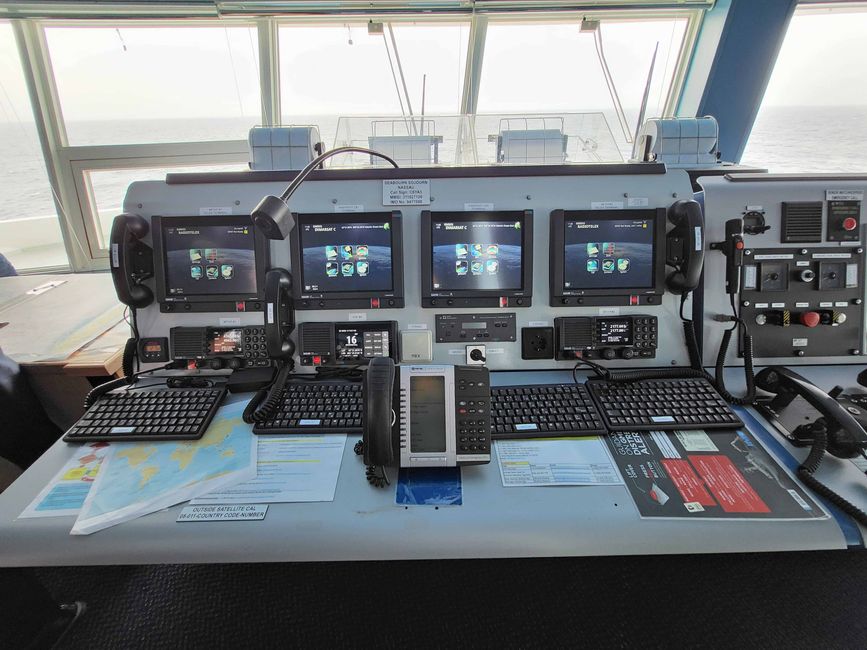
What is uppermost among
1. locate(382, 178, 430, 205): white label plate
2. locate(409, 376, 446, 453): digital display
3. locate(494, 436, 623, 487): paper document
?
locate(382, 178, 430, 205): white label plate

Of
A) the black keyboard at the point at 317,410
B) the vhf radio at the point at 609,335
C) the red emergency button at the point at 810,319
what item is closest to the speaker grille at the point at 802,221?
the red emergency button at the point at 810,319

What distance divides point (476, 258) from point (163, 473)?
0.96m

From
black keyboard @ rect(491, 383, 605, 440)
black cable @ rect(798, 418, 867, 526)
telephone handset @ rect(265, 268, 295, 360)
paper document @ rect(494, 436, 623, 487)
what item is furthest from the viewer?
telephone handset @ rect(265, 268, 295, 360)

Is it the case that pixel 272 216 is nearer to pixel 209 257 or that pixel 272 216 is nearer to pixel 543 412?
pixel 209 257

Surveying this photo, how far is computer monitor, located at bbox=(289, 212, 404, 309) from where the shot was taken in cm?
140

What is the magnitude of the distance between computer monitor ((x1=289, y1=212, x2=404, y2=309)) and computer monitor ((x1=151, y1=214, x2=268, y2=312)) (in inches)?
4.7

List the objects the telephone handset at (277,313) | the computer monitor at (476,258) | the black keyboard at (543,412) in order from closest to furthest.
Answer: the black keyboard at (543,412)
the telephone handset at (277,313)
the computer monitor at (476,258)

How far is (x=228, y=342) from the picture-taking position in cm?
143

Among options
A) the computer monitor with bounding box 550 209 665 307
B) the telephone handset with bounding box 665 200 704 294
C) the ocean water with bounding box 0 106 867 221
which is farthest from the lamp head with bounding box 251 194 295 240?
the ocean water with bounding box 0 106 867 221

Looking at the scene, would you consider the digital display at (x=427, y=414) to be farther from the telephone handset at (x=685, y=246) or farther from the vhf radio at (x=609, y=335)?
the telephone handset at (x=685, y=246)

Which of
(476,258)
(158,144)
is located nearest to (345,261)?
(476,258)

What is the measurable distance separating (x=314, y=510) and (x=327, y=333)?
604mm

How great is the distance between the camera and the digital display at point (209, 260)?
1.41m

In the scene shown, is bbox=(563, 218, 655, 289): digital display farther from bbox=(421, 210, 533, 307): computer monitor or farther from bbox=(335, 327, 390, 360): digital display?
bbox=(335, 327, 390, 360): digital display
